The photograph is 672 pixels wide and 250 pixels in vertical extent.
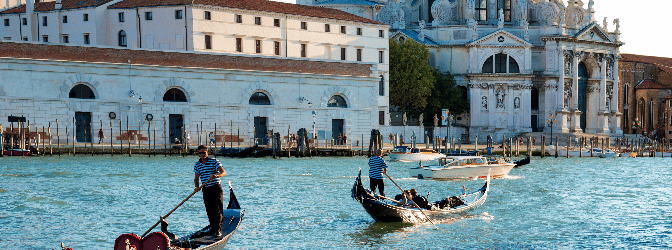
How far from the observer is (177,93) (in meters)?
41.3

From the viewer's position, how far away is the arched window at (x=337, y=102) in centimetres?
4528

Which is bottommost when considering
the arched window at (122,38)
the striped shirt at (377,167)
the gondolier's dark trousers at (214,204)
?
the gondolier's dark trousers at (214,204)

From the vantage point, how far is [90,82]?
39.0m

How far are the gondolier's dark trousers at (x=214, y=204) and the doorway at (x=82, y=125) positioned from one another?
2557 cm

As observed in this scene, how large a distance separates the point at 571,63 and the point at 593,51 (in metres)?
1.97

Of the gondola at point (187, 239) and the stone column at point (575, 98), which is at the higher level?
the stone column at point (575, 98)

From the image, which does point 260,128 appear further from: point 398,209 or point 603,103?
point 603,103

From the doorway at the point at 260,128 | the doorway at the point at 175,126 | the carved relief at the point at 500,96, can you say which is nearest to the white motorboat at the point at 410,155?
the doorway at the point at 260,128

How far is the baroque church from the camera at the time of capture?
59844 millimetres

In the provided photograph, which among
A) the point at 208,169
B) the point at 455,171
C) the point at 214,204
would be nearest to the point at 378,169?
the point at 214,204

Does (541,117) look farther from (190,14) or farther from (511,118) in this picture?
(190,14)

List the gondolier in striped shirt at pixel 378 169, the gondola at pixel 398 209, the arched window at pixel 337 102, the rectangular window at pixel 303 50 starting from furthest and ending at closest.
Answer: the rectangular window at pixel 303 50 → the arched window at pixel 337 102 → the gondolier in striped shirt at pixel 378 169 → the gondola at pixel 398 209

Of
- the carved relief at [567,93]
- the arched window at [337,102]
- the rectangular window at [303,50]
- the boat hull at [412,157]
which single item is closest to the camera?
the boat hull at [412,157]

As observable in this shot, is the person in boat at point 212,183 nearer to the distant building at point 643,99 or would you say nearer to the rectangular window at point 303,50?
the rectangular window at point 303,50
